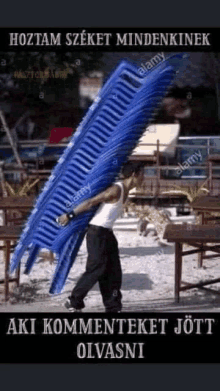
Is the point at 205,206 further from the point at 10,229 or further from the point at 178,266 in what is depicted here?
the point at 10,229

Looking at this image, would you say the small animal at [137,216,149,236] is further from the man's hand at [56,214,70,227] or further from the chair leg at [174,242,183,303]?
the man's hand at [56,214,70,227]

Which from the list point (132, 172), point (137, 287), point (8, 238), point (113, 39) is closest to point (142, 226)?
point (137, 287)

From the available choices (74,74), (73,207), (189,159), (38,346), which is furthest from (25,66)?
(38,346)

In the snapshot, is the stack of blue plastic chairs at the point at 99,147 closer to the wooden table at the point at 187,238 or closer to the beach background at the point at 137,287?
the beach background at the point at 137,287

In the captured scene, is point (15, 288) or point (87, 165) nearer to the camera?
point (87, 165)

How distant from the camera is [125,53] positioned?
660 centimetres

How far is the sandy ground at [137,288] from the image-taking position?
22.6 ft

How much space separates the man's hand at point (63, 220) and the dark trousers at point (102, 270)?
22 centimetres

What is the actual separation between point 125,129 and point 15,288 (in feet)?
7.50

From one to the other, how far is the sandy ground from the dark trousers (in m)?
0.28

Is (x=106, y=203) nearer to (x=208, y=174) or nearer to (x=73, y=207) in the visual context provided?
(x=73, y=207)

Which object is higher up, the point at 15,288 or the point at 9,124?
the point at 9,124

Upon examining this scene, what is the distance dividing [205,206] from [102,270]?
195 centimetres

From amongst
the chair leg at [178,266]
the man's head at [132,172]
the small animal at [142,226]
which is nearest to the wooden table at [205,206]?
the chair leg at [178,266]
